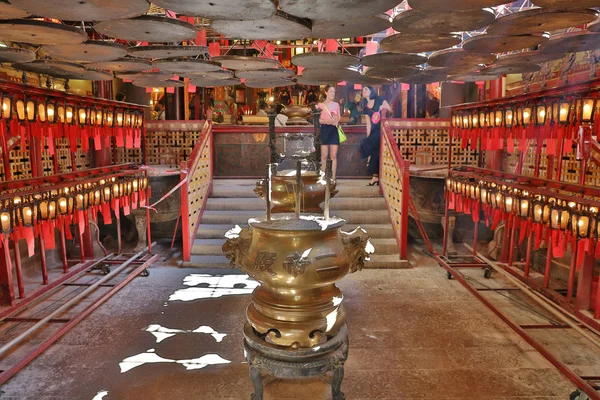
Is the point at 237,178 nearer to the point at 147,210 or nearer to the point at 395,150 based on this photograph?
the point at 147,210

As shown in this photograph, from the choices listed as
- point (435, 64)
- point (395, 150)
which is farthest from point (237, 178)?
point (435, 64)

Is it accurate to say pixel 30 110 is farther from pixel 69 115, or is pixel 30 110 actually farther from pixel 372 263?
pixel 372 263

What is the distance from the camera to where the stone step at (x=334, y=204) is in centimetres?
914

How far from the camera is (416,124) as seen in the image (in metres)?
10.1

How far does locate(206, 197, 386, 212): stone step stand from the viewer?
9141mm

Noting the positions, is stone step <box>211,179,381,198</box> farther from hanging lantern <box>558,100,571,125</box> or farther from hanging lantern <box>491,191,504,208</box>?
hanging lantern <box>558,100,571,125</box>

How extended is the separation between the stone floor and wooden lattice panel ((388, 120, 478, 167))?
4584 mm

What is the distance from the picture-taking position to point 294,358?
3.05 m

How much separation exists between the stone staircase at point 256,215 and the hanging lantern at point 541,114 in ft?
12.0

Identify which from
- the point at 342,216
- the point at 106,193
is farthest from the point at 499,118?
the point at 106,193

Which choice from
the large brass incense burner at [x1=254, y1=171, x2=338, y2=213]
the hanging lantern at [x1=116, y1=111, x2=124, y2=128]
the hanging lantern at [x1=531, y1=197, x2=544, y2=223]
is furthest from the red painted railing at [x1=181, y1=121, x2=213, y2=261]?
the hanging lantern at [x1=531, y1=197, x2=544, y2=223]

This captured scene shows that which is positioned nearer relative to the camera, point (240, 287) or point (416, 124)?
point (240, 287)

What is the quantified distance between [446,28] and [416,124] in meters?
5.06

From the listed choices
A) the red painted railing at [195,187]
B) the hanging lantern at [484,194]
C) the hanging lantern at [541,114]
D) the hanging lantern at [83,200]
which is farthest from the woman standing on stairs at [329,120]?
the hanging lantern at [83,200]
